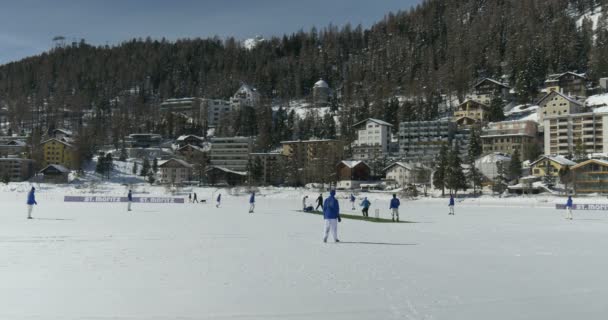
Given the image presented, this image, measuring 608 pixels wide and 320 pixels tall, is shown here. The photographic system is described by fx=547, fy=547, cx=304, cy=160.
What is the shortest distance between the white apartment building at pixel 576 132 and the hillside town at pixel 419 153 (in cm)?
16

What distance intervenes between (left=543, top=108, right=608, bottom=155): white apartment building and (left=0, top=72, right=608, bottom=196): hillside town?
160 mm

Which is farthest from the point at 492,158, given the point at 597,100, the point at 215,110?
the point at 215,110

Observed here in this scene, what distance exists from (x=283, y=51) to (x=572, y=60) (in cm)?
10180

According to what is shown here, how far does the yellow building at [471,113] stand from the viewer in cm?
10556

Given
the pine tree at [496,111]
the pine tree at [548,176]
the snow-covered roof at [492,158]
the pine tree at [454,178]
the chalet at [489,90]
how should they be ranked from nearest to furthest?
the pine tree at [454,178]
the pine tree at [548,176]
the snow-covered roof at [492,158]
the pine tree at [496,111]
the chalet at [489,90]

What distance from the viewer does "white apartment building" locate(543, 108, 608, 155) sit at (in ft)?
285

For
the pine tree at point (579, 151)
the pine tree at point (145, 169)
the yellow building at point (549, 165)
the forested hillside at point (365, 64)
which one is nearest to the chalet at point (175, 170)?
the pine tree at point (145, 169)

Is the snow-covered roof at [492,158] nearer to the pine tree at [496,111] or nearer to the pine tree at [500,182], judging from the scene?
the pine tree at [500,182]

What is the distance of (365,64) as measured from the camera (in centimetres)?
15525

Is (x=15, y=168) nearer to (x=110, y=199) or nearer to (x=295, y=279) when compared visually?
(x=110, y=199)

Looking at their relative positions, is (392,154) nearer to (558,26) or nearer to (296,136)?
(296,136)

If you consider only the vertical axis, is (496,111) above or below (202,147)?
above

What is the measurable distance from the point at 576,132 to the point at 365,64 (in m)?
75.3

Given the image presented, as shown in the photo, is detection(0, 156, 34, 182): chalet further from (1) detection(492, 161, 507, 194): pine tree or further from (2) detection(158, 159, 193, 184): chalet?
(1) detection(492, 161, 507, 194): pine tree
